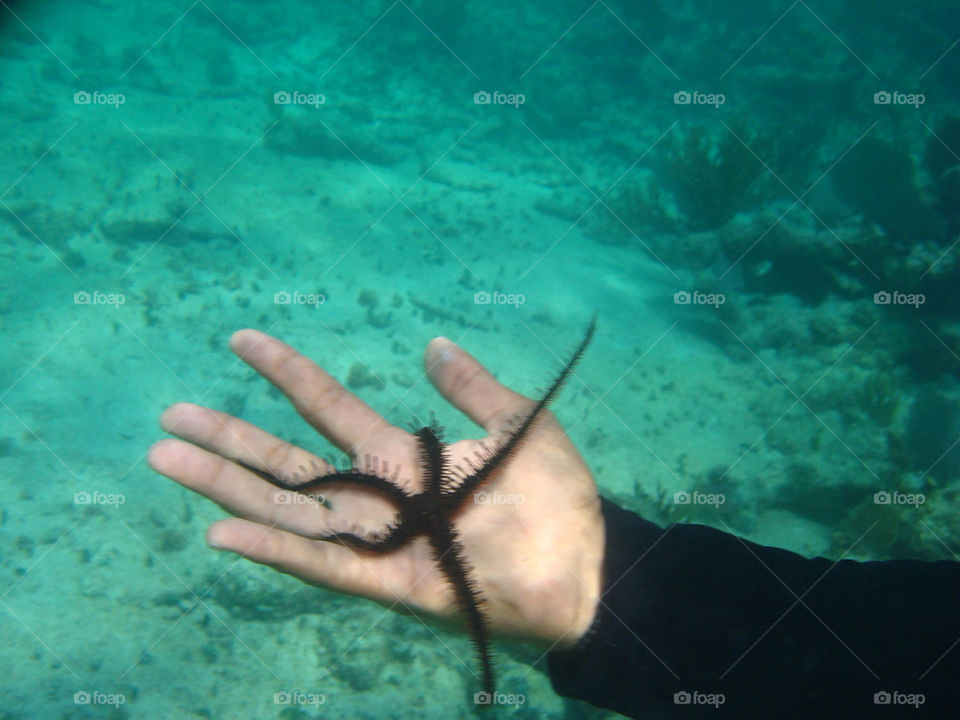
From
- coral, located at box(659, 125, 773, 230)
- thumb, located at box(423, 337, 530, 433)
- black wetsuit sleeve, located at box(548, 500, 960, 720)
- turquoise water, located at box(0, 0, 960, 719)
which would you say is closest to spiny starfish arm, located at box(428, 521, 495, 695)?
black wetsuit sleeve, located at box(548, 500, 960, 720)

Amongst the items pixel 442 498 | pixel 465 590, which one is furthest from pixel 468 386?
pixel 465 590

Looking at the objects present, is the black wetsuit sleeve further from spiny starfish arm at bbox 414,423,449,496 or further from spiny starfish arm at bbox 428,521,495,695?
spiny starfish arm at bbox 414,423,449,496

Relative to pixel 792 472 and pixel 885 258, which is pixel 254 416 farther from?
pixel 885 258

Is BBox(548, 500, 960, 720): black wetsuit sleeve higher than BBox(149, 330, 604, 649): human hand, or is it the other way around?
BBox(149, 330, 604, 649): human hand

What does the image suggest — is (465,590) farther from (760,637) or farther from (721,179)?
(721,179)

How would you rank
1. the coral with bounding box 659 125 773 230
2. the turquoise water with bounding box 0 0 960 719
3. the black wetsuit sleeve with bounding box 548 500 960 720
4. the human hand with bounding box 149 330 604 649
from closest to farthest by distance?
the black wetsuit sleeve with bounding box 548 500 960 720 → the human hand with bounding box 149 330 604 649 → the turquoise water with bounding box 0 0 960 719 → the coral with bounding box 659 125 773 230

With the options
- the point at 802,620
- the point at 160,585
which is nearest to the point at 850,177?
the point at 802,620
